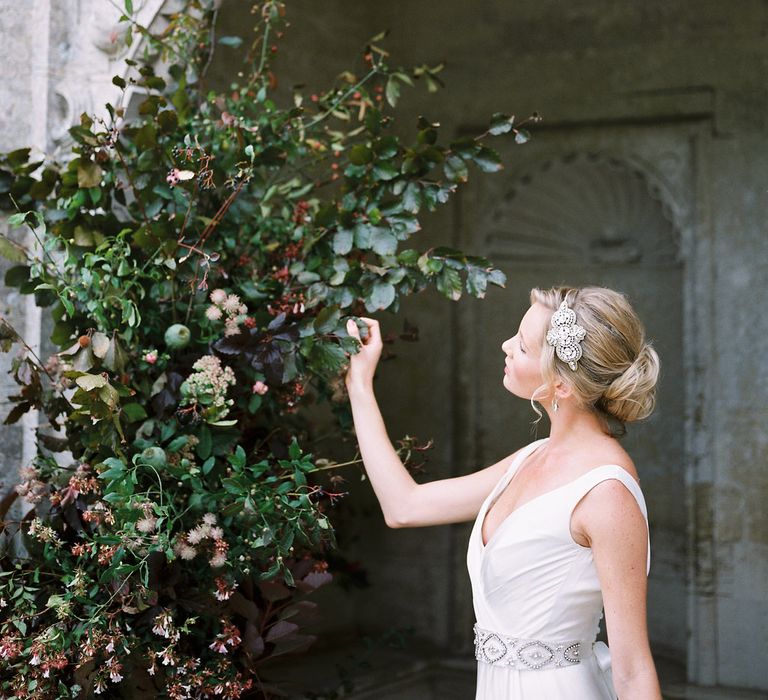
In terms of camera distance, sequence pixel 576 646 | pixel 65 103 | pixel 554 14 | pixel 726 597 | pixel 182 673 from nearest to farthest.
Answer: pixel 576 646 → pixel 182 673 → pixel 65 103 → pixel 726 597 → pixel 554 14

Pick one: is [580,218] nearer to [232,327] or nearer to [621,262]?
[621,262]

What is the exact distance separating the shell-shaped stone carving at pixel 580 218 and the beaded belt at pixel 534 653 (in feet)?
10.2

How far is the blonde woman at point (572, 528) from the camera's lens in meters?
1.80

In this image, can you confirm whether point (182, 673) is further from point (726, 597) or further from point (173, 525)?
point (726, 597)

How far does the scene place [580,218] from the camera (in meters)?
4.95

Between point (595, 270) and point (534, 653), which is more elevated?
point (595, 270)

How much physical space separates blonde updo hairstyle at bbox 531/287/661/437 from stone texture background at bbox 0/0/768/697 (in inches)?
97.4

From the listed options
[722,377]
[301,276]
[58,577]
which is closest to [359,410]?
[301,276]

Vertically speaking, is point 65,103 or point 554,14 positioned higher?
point 554,14

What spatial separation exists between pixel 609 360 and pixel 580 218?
10.4ft

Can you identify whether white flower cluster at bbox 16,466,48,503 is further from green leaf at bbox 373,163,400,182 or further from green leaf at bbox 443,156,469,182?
green leaf at bbox 443,156,469,182

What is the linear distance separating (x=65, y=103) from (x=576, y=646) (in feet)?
6.46

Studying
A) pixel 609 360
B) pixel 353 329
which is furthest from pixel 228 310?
pixel 609 360

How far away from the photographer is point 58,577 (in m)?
2.26
